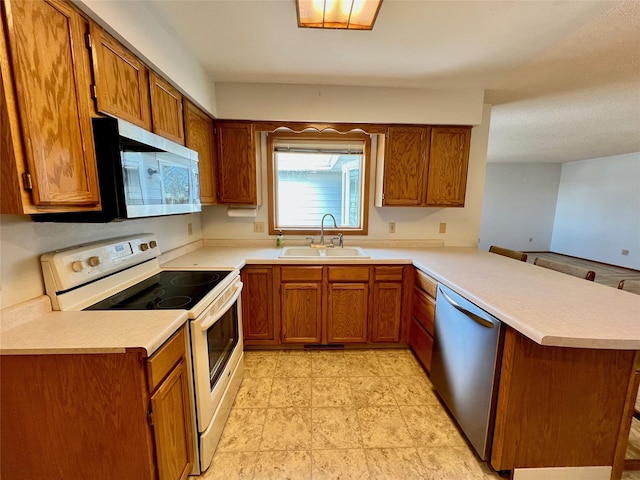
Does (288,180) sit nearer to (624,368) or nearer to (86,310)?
(86,310)

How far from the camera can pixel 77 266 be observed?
1219mm

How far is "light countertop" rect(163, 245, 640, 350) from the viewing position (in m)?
1.06

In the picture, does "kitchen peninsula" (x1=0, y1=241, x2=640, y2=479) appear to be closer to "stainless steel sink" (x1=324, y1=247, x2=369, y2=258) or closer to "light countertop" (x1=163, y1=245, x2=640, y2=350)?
"light countertop" (x1=163, y1=245, x2=640, y2=350)

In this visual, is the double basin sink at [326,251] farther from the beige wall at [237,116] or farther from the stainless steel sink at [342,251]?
the beige wall at [237,116]

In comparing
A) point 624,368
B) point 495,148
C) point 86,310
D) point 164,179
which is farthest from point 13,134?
point 495,148

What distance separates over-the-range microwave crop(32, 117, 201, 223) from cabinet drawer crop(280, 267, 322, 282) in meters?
1.10

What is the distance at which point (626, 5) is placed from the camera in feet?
4.42

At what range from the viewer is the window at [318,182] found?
2.76 m

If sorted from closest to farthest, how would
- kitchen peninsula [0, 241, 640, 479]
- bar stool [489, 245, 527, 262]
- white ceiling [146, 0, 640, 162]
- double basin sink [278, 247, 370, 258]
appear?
kitchen peninsula [0, 241, 640, 479]
white ceiling [146, 0, 640, 162]
bar stool [489, 245, 527, 262]
double basin sink [278, 247, 370, 258]

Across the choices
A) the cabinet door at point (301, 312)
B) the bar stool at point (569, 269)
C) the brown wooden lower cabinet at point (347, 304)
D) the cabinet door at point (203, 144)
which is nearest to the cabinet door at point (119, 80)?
the cabinet door at point (203, 144)

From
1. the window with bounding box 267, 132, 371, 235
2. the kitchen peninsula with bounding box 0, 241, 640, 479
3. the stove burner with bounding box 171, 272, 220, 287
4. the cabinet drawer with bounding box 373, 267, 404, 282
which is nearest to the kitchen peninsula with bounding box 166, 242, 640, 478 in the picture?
the kitchen peninsula with bounding box 0, 241, 640, 479

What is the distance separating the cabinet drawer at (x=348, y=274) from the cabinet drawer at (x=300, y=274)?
0.11 meters

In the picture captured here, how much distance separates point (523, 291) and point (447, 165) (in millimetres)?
1390

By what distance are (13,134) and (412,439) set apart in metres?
2.25
